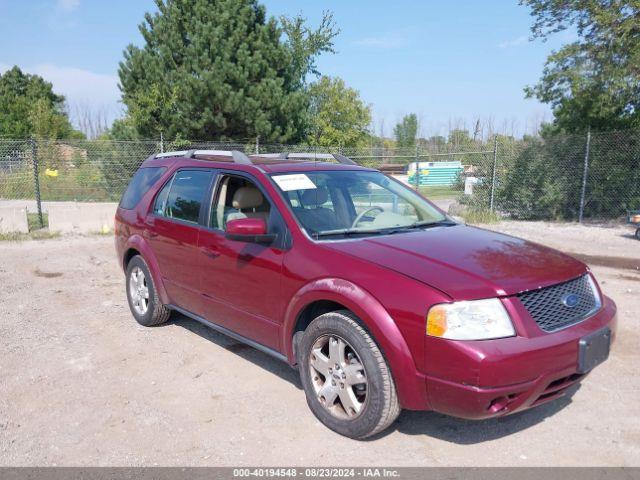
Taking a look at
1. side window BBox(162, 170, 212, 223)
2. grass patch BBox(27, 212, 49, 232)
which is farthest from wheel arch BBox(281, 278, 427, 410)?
grass patch BBox(27, 212, 49, 232)

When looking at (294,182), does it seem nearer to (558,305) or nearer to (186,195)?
(186,195)

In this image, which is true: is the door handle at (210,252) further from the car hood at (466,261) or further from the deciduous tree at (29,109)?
the deciduous tree at (29,109)

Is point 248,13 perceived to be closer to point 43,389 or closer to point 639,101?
point 639,101

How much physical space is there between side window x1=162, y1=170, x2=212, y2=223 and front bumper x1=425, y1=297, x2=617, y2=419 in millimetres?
2599

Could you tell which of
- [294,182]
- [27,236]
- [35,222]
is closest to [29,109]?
[35,222]

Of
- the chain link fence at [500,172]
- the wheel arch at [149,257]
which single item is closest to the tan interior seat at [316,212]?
the wheel arch at [149,257]

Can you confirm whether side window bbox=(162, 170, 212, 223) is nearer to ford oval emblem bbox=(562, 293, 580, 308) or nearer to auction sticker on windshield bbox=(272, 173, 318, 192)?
auction sticker on windshield bbox=(272, 173, 318, 192)

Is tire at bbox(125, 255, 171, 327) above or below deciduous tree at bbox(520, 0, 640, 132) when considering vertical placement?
below

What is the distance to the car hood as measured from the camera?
292cm

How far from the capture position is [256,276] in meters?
3.84

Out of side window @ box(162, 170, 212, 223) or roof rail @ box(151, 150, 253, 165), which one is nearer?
roof rail @ box(151, 150, 253, 165)

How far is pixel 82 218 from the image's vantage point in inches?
479

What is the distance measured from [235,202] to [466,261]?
2024 mm

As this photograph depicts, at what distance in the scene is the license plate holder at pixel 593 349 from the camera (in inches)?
117
